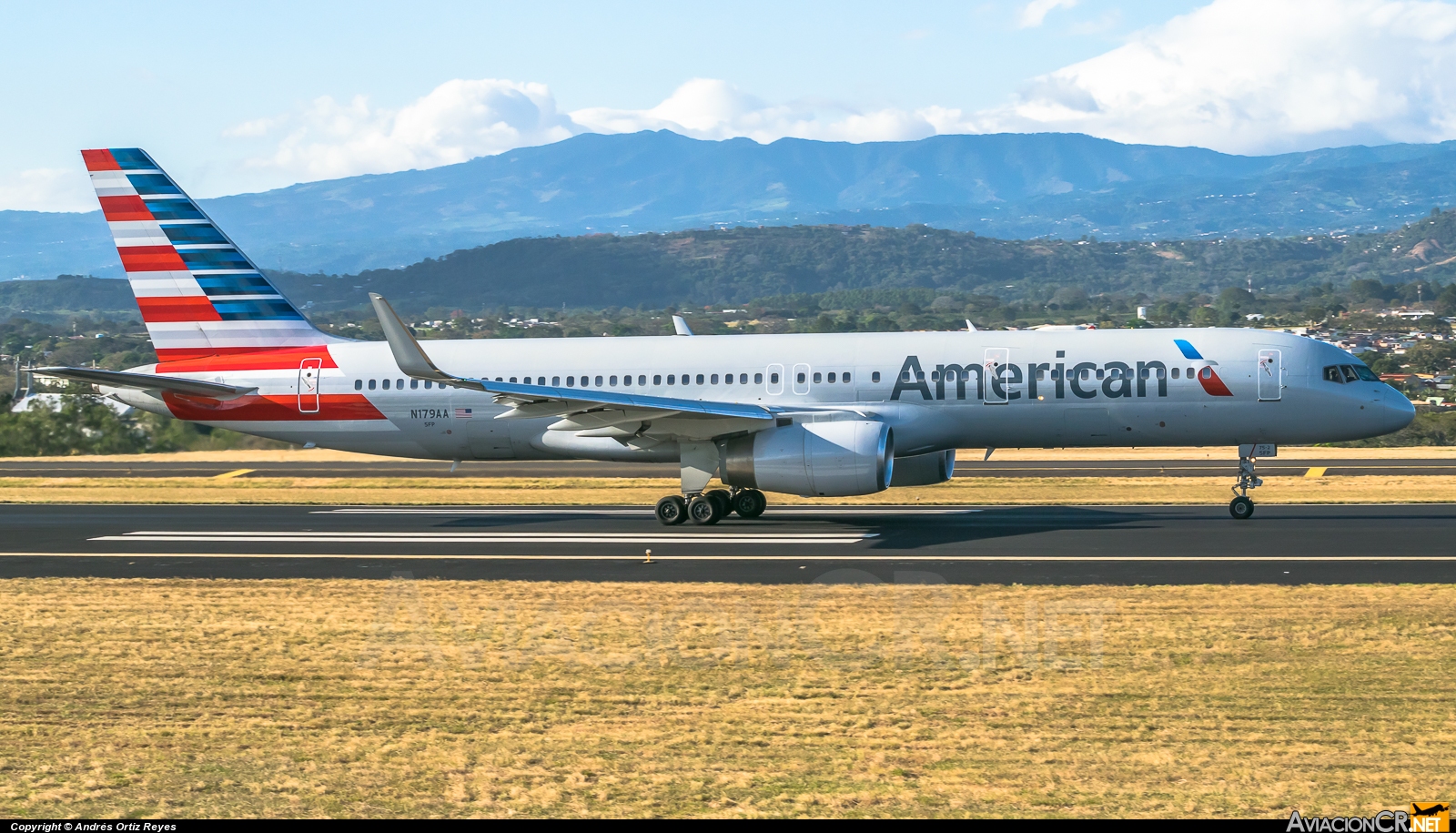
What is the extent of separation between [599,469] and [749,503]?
15159mm

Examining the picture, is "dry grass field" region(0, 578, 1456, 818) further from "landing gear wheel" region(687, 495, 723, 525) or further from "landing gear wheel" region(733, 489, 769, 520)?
"landing gear wheel" region(733, 489, 769, 520)

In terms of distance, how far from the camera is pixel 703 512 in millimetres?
28984

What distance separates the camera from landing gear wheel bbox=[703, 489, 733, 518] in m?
29.2

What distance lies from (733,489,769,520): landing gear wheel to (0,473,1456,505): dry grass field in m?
3.87

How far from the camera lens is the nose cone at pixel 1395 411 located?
28234 mm

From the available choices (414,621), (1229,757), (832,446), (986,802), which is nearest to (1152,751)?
(1229,757)

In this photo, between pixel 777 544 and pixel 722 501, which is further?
pixel 722 501

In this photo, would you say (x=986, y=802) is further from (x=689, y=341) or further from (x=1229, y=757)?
(x=689, y=341)

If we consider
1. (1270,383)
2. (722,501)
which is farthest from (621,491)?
(1270,383)

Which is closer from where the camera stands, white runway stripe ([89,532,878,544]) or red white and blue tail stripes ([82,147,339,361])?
white runway stripe ([89,532,878,544])

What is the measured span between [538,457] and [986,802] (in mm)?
22602

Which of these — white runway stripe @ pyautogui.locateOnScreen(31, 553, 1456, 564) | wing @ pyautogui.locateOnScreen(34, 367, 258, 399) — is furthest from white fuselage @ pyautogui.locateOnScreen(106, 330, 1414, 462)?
white runway stripe @ pyautogui.locateOnScreen(31, 553, 1456, 564)

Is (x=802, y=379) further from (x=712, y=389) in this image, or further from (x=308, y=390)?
A: (x=308, y=390)

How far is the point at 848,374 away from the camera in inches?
1166
